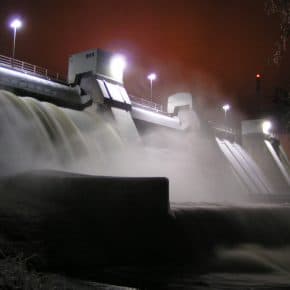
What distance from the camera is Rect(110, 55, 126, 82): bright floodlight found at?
23.5 metres

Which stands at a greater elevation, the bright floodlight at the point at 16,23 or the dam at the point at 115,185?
the bright floodlight at the point at 16,23

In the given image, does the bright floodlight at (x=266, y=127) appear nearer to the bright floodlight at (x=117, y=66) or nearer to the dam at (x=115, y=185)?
the dam at (x=115, y=185)

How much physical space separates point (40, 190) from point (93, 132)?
34.0 feet

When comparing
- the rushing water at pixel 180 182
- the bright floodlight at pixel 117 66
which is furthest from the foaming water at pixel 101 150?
the bright floodlight at pixel 117 66

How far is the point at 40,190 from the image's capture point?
28.1 feet

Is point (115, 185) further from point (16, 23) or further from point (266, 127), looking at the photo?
point (266, 127)

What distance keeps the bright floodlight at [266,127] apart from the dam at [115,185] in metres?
13.6

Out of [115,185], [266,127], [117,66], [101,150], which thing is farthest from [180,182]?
[266,127]

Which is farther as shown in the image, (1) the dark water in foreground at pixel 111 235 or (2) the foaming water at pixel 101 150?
(2) the foaming water at pixel 101 150

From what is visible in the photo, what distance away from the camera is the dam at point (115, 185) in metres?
8.16

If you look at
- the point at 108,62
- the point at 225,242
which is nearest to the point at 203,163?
the point at 108,62

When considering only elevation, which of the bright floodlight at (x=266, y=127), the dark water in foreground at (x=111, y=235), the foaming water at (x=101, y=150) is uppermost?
the bright floodlight at (x=266, y=127)

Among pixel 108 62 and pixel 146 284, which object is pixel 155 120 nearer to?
pixel 108 62

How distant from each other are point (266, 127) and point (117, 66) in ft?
82.3
